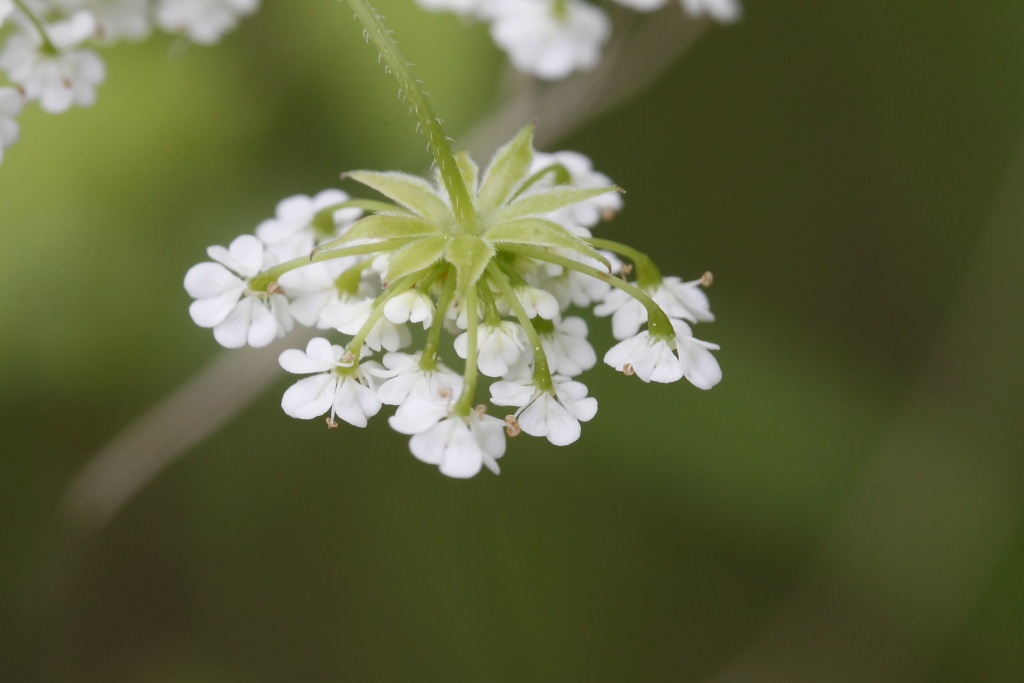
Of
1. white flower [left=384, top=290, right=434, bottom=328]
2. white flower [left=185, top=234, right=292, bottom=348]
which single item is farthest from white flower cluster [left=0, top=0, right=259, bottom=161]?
white flower [left=384, top=290, right=434, bottom=328]

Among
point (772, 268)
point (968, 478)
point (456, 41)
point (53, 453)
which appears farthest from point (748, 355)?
point (53, 453)

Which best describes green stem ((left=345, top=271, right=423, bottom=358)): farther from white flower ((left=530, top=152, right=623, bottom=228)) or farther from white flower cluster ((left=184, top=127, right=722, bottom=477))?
white flower ((left=530, top=152, right=623, bottom=228))

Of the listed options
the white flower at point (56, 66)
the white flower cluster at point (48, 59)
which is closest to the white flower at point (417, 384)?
the white flower cluster at point (48, 59)

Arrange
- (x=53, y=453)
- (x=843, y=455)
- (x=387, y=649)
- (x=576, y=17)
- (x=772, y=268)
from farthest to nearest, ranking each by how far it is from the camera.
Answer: (x=772, y=268), (x=843, y=455), (x=387, y=649), (x=53, y=453), (x=576, y=17)

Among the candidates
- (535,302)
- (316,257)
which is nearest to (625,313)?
(535,302)

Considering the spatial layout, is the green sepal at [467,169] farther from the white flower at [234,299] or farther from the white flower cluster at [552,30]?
the white flower cluster at [552,30]

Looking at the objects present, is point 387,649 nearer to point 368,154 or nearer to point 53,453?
point 53,453
